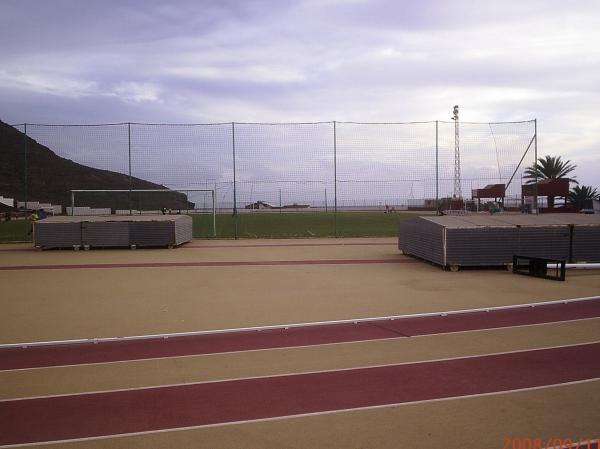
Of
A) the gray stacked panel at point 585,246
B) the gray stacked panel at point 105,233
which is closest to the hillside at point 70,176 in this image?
the gray stacked panel at point 105,233

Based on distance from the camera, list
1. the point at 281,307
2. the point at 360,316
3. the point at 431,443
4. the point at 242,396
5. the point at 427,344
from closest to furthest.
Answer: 1. the point at 431,443
2. the point at 242,396
3. the point at 427,344
4. the point at 360,316
5. the point at 281,307

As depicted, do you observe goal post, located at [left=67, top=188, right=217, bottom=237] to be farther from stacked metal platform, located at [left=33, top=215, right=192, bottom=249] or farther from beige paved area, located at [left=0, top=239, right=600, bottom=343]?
beige paved area, located at [left=0, top=239, right=600, bottom=343]

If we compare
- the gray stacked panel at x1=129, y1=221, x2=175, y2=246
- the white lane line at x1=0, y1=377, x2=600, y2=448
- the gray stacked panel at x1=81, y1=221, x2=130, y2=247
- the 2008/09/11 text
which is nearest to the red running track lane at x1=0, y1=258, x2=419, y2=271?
the gray stacked panel at x1=129, y1=221, x2=175, y2=246

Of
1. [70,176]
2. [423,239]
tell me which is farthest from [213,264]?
[70,176]

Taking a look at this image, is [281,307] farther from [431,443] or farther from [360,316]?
[431,443]

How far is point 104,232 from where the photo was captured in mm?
18219

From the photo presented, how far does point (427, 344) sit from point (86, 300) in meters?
6.08

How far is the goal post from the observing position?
24.1 meters

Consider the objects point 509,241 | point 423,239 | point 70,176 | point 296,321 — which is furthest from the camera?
point 70,176

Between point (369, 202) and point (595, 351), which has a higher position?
point (369, 202)

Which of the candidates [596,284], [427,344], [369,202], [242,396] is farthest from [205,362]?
Answer: [369,202]

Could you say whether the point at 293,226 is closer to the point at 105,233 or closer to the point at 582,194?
the point at 105,233

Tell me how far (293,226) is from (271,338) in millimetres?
24263

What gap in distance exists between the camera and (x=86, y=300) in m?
9.16
